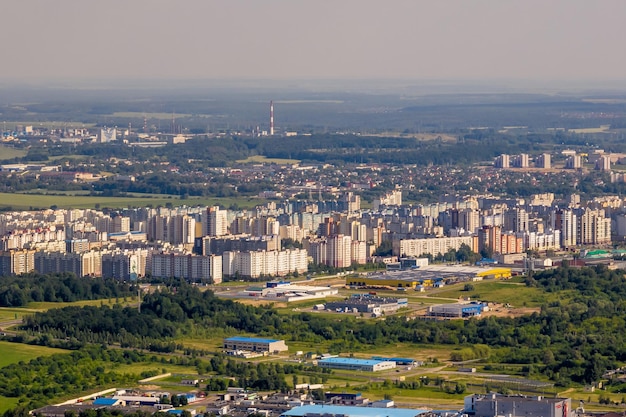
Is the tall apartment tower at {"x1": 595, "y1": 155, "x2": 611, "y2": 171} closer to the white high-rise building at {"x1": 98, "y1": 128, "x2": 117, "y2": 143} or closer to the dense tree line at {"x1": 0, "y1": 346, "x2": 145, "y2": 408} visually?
the white high-rise building at {"x1": 98, "y1": 128, "x2": 117, "y2": 143}

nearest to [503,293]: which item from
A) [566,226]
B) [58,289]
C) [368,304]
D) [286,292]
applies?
[368,304]

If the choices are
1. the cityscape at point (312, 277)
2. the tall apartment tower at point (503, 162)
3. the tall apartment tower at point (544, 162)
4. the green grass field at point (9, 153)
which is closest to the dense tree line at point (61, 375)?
the cityscape at point (312, 277)

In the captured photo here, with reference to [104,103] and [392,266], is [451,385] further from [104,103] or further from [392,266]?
[104,103]

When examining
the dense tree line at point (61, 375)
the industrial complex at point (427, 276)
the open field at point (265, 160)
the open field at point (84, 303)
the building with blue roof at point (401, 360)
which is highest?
the dense tree line at point (61, 375)

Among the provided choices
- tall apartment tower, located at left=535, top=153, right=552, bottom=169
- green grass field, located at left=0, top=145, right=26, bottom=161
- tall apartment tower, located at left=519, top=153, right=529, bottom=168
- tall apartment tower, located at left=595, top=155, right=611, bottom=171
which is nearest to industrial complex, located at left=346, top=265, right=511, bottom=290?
tall apartment tower, located at left=595, top=155, right=611, bottom=171

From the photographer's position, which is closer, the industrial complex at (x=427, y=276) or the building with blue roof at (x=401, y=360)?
the building with blue roof at (x=401, y=360)

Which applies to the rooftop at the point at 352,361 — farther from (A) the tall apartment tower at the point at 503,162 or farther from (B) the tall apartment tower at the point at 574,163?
(A) the tall apartment tower at the point at 503,162
